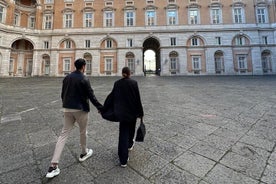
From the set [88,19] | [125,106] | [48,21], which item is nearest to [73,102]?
[125,106]

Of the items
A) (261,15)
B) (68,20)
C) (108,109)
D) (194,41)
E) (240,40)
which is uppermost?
(68,20)

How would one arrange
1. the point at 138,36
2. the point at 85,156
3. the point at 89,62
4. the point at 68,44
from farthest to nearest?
1. the point at 68,44
2. the point at 89,62
3. the point at 138,36
4. the point at 85,156

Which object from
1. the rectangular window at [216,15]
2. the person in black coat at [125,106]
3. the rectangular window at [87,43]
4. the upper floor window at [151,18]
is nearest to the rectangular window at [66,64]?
the rectangular window at [87,43]

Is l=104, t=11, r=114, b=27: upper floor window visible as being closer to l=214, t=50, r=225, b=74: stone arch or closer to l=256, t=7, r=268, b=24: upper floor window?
l=214, t=50, r=225, b=74: stone arch

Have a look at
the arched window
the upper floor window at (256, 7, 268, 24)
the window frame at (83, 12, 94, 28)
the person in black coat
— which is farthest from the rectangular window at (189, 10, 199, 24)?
the person in black coat

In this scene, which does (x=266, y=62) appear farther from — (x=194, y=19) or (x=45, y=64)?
(x=45, y=64)

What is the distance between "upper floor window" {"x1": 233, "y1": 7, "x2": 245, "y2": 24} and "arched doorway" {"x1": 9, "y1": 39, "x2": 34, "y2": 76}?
39.2m

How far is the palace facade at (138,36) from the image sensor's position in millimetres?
27344

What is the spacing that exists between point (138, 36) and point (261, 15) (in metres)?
22.9

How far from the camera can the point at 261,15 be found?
2773cm

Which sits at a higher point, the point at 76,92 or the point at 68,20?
the point at 68,20

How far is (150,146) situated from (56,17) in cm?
3469

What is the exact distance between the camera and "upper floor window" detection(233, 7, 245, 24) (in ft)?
90.8

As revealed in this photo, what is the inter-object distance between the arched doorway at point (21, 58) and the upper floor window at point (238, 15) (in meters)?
39.2
